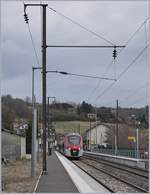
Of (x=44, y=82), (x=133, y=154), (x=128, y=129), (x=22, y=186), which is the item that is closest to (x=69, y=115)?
(x=128, y=129)

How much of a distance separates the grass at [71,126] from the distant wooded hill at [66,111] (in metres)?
2.14

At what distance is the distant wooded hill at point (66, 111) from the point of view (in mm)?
43725

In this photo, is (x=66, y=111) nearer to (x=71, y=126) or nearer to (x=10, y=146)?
(x=71, y=126)

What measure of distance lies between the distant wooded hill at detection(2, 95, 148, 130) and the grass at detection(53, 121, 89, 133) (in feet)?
7.03

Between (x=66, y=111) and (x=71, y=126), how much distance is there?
24311 mm

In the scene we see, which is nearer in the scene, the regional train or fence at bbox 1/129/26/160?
fence at bbox 1/129/26/160

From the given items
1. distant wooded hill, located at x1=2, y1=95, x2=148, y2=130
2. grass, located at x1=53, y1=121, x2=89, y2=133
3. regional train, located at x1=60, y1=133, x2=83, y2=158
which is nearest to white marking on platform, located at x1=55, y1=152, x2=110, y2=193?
distant wooded hill, located at x1=2, y1=95, x2=148, y2=130

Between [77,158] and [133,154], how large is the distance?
24.8ft

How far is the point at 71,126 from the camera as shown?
126625mm

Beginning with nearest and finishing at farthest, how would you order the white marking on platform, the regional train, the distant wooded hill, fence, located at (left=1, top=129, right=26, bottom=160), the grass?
the white marking on platform → fence, located at (left=1, top=129, right=26, bottom=160) → the distant wooded hill → the regional train → the grass

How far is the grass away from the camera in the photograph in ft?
404

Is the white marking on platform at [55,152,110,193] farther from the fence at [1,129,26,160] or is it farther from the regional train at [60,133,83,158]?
the regional train at [60,133,83,158]

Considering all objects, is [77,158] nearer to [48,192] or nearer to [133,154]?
[133,154]

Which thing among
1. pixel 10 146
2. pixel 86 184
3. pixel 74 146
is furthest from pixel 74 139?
pixel 86 184
